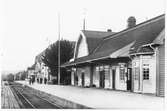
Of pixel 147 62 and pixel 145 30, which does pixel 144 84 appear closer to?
pixel 147 62

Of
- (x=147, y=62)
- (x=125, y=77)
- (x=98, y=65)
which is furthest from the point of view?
(x=98, y=65)

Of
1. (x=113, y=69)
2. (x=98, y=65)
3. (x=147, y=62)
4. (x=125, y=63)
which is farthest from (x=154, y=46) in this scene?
(x=98, y=65)

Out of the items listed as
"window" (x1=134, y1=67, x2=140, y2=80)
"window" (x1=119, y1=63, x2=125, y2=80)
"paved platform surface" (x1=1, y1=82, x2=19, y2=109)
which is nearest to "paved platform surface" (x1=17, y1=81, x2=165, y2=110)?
"window" (x1=134, y1=67, x2=140, y2=80)

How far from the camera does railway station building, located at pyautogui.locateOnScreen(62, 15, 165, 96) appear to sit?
16.5 meters

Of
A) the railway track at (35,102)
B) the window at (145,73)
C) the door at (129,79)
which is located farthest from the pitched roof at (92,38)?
the window at (145,73)

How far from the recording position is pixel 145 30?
68.6 ft

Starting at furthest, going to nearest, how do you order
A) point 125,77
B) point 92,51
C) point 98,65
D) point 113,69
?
point 92,51, point 98,65, point 113,69, point 125,77

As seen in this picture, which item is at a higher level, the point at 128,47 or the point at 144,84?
the point at 128,47

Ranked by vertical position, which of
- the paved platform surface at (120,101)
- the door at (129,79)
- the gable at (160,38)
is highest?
the gable at (160,38)

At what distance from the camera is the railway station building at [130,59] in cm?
1654

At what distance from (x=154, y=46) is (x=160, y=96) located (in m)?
2.62

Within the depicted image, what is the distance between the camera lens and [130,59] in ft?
70.6

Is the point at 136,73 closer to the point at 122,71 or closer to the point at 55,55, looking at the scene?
the point at 122,71

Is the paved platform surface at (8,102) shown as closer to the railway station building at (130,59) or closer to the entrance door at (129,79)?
the railway station building at (130,59)
